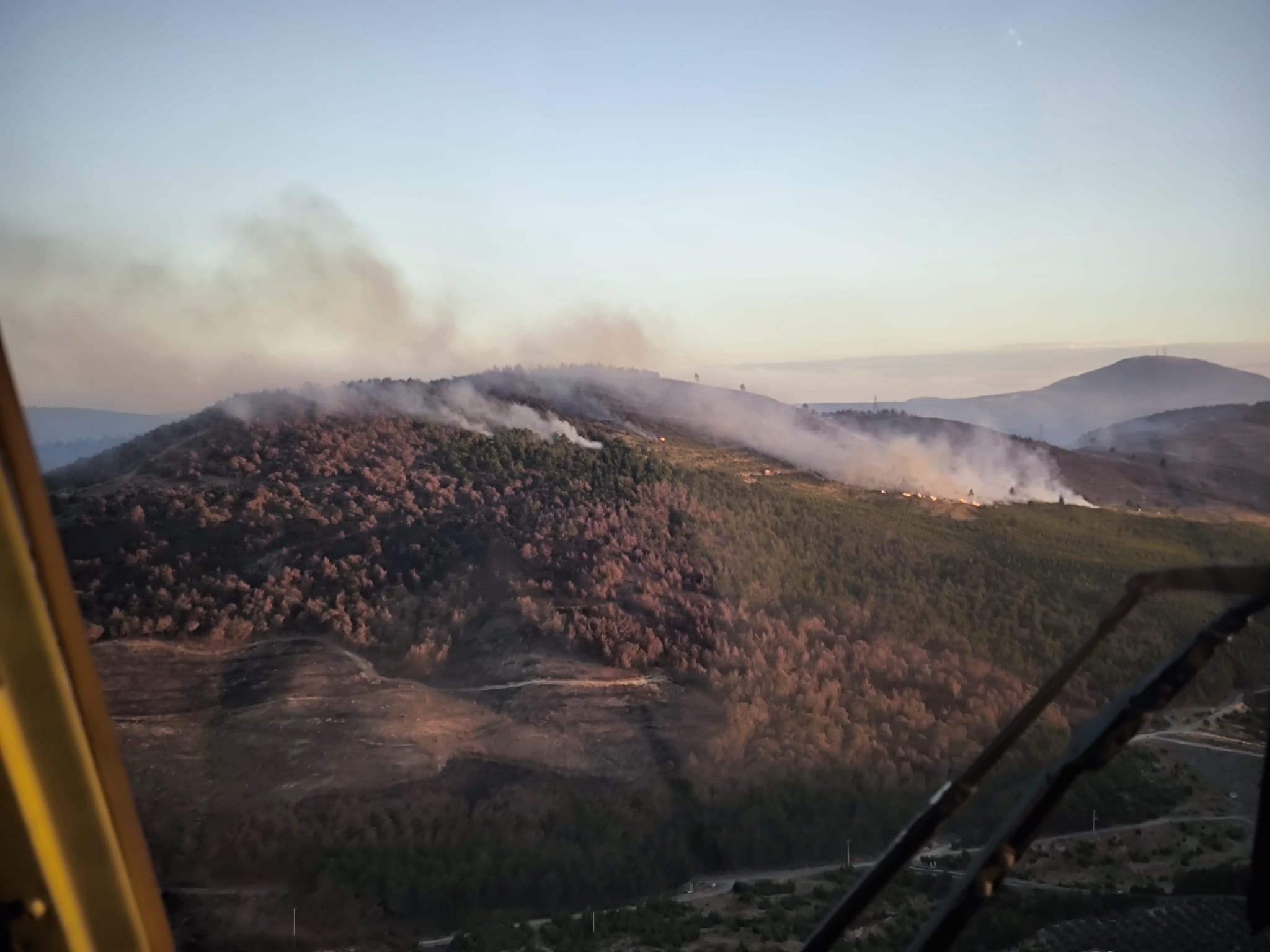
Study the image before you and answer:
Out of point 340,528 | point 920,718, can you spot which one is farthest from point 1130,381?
point 340,528

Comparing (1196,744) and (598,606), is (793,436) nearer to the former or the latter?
(598,606)

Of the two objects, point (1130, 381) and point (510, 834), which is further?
point (1130, 381)

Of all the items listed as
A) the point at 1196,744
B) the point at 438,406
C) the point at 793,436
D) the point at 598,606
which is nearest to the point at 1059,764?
the point at 1196,744

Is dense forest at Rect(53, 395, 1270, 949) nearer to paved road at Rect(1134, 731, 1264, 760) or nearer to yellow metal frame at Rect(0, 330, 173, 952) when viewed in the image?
paved road at Rect(1134, 731, 1264, 760)

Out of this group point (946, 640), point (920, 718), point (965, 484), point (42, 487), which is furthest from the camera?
point (965, 484)

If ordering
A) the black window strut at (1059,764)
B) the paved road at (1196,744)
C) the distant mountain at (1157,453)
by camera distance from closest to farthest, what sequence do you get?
the black window strut at (1059,764), the paved road at (1196,744), the distant mountain at (1157,453)

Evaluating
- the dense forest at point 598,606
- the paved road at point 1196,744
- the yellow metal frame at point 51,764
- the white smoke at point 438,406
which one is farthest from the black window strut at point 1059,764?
the white smoke at point 438,406

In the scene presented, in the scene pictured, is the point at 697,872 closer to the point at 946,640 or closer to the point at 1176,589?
the point at 946,640

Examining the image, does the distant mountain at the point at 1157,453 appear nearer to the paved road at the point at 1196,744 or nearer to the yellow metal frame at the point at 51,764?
the paved road at the point at 1196,744
